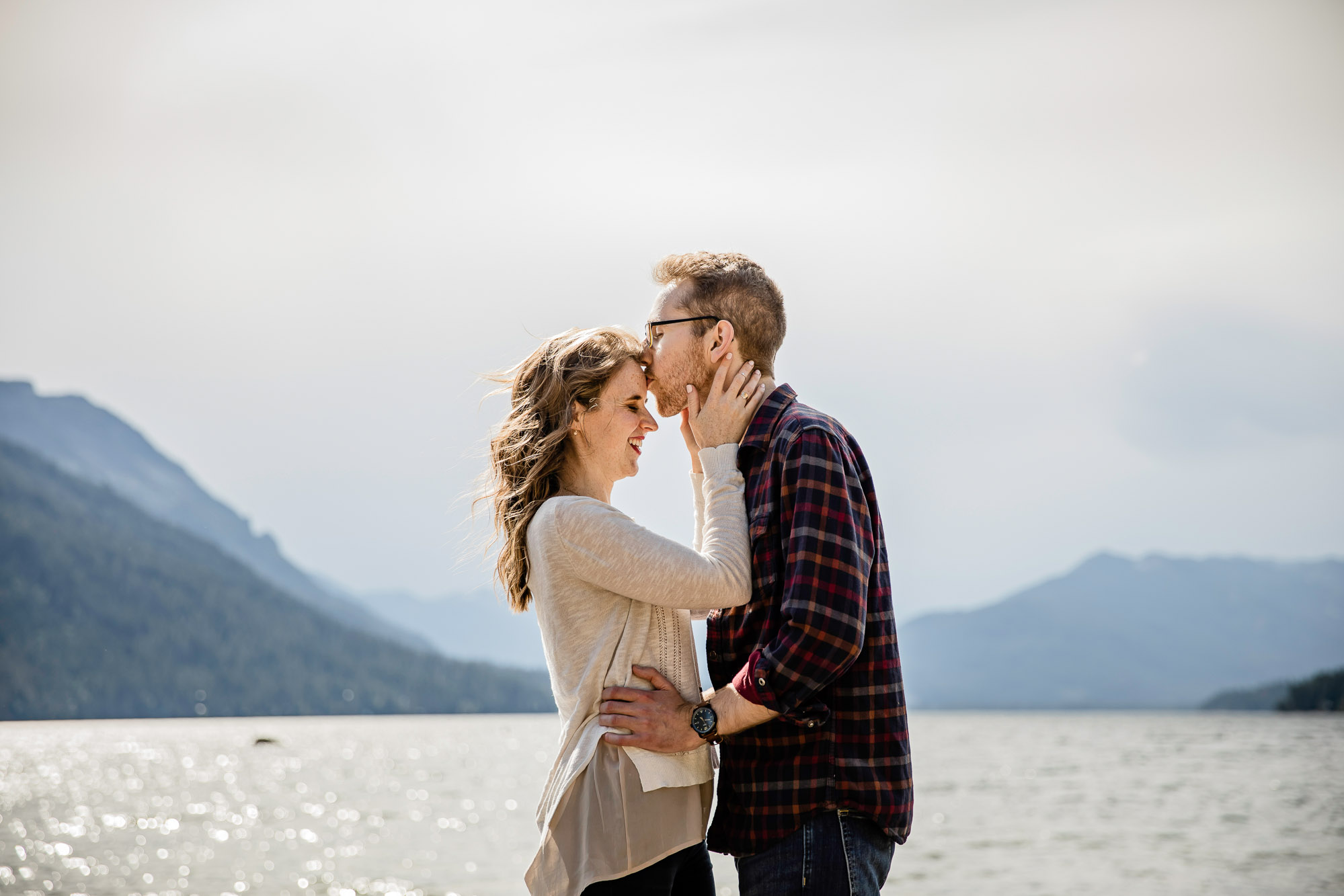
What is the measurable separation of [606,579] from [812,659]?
2.34ft

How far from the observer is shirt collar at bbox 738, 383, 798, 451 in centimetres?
384

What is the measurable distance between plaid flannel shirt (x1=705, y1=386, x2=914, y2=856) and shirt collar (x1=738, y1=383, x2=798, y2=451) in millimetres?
61

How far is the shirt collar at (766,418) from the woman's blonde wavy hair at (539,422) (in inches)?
20.7

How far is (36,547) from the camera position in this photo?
172 metres

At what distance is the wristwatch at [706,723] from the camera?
3535 mm

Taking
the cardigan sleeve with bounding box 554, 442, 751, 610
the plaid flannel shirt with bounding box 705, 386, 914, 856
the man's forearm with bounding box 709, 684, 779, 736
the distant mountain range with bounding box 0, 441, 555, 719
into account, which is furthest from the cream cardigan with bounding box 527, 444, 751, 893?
the distant mountain range with bounding box 0, 441, 555, 719

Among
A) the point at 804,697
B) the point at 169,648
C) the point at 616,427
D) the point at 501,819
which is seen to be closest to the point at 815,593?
the point at 804,697

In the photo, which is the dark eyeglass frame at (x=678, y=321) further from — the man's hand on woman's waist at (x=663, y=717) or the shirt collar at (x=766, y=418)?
the man's hand on woman's waist at (x=663, y=717)

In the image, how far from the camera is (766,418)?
389 cm

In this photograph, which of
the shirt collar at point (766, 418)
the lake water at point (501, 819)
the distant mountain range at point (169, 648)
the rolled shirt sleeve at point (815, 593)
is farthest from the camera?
the distant mountain range at point (169, 648)

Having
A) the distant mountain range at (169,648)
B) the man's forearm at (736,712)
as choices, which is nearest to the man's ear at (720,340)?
the man's forearm at (736,712)

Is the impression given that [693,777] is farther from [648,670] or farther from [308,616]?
[308,616]

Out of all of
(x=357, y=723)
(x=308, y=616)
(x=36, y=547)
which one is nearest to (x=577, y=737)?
(x=357, y=723)

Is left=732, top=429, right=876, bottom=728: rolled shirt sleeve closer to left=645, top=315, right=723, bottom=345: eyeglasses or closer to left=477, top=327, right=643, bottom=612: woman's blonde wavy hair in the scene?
left=645, top=315, right=723, bottom=345: eyeglasses
